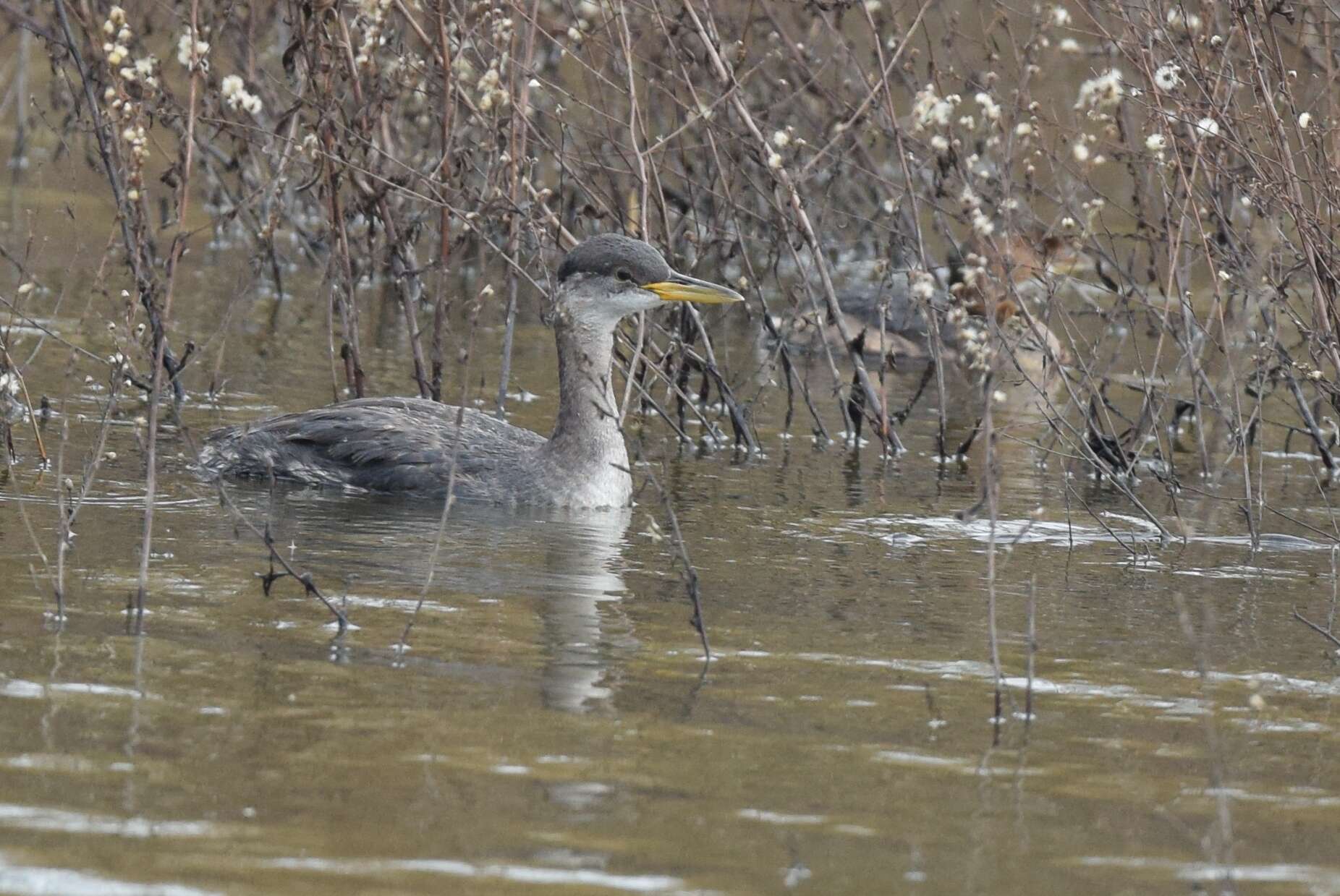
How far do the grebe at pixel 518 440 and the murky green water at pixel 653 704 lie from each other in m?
0.24

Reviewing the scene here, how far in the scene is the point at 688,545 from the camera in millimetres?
8703

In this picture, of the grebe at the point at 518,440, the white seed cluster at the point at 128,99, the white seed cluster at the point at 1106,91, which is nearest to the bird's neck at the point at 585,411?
the grebe at the point at 518,440

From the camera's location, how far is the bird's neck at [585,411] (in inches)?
385

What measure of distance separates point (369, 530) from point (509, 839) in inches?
167

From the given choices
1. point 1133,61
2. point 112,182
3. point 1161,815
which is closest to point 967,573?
point 1133,61

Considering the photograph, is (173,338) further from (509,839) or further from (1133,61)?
(509,839)

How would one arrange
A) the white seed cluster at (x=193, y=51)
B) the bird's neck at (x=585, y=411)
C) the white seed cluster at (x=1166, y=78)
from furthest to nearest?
the bird's neck at (x=585, y=411)
the white seed cluster at (x=193, y=51)
the white seed cluster at (x=1166, y=78)

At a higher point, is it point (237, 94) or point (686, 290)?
point (237, 94)

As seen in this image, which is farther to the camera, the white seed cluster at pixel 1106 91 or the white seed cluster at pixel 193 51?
the white seed cluster at pixel 193 51

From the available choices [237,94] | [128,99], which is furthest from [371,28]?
[128,99]

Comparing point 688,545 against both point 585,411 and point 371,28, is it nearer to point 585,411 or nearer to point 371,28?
point 585,411

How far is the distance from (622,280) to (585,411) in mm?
651

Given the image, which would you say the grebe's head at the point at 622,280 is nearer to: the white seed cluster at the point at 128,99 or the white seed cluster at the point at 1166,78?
the white seed cluster at the point at 128,99

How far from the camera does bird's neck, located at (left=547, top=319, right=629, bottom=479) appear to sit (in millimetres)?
9781
